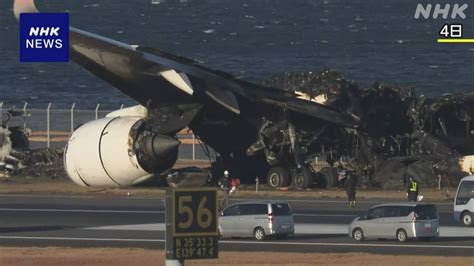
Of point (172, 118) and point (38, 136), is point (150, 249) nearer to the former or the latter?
point (172, 118)

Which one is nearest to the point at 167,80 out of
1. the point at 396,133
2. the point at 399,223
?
the point at 396,133

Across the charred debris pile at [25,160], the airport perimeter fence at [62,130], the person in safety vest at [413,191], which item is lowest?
the person in safety vest at [413,191]

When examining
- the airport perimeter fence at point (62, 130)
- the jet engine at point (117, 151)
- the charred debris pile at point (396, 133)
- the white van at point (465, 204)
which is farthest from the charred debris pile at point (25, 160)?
the white van at point (465, 204)

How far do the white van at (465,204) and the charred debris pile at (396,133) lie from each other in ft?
40.0

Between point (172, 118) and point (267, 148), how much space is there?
18.2 ft

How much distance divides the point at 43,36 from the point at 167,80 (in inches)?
883

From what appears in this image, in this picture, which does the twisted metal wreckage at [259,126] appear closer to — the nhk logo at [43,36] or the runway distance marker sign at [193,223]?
the nhk logo at [43,36]

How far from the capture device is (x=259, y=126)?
207 feet

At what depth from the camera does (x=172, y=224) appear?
69.1ft

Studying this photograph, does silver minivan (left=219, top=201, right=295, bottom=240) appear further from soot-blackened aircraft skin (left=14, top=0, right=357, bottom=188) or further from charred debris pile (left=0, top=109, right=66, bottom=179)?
charred debris pile (left=0, top=109, right=66, bottom=179)

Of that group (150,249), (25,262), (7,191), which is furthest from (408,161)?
(25,262)

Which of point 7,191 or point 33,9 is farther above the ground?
point 33,9

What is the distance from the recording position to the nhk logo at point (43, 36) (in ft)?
116

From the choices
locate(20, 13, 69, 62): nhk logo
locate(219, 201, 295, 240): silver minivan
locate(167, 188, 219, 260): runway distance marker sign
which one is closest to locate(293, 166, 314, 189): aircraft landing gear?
locate(219, 201, 295, 240): silver minivan
